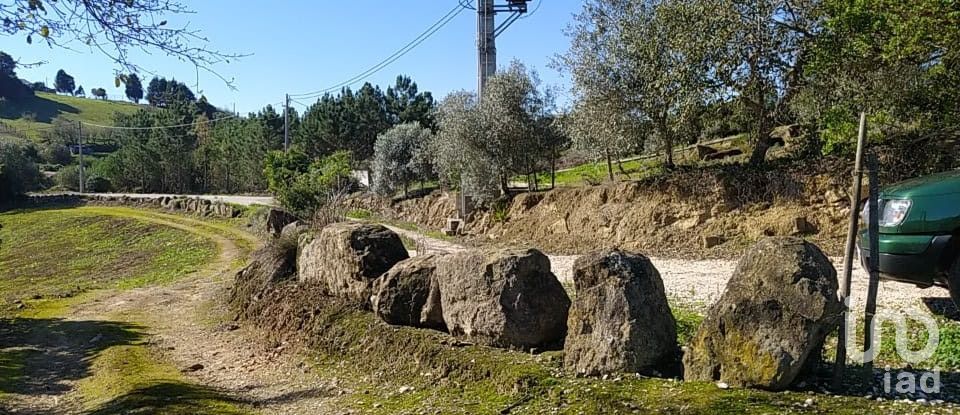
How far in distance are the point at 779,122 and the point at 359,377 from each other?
42.5ft

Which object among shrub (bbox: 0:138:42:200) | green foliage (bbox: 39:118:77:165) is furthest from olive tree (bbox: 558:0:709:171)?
green foliage (bbox: 39:118:77:165)

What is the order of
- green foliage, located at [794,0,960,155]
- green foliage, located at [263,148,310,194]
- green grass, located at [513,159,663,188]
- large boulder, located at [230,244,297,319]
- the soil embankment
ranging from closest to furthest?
green foliage, located at [794,0,960,155], large boulder, located at [230,244,297,319], the soil embankment, green grass, located at [513,159,663,188], green foliage, located at [263,148,310,194]

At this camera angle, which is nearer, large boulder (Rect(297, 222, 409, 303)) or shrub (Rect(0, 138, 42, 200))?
large boulder (Rect(297, 222, 409, 303))

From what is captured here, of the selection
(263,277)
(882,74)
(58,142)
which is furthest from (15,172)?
(882,74)

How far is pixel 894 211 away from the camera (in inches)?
233

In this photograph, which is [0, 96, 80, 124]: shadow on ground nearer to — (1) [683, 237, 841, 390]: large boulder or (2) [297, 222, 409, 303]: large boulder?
(2) [297, 222, 409, 303]: large boulder

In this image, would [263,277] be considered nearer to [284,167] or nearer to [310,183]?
[310,183]

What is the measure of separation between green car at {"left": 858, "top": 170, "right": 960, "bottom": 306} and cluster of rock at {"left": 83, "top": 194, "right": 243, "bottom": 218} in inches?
1283

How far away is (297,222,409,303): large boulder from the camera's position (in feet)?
28.3

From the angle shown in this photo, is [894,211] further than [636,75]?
No

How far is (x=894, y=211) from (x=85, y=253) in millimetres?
33675

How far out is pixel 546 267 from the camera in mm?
6379

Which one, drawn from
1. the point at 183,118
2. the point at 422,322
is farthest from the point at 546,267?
the point at 183,118

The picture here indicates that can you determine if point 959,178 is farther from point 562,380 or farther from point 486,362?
point 486,362
